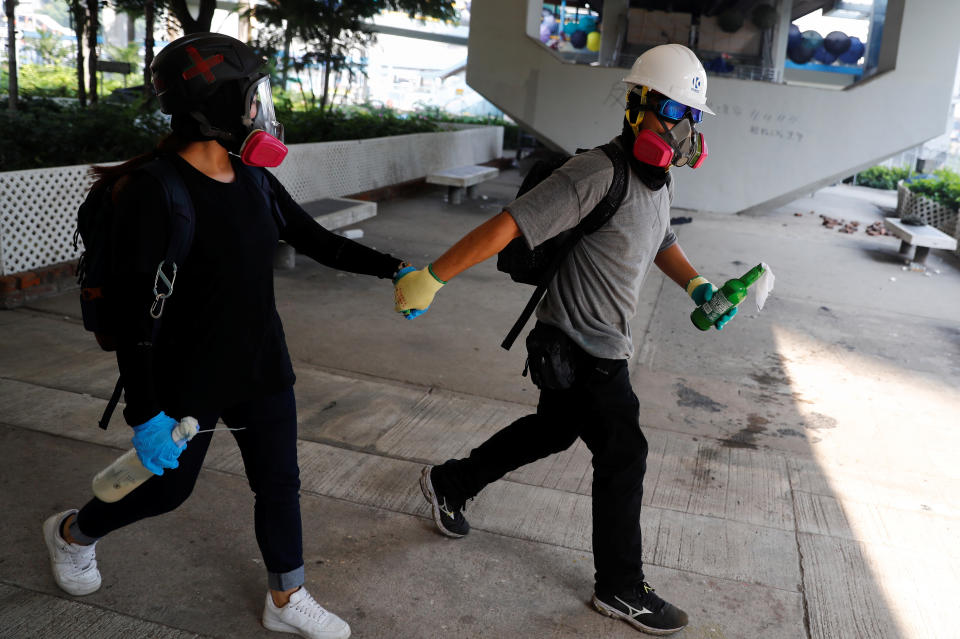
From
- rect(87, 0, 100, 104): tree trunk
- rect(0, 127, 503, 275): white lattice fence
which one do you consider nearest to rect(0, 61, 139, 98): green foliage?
rect(87, 0, 100, 104): tree trunk

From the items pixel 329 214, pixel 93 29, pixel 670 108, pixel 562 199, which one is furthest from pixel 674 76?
pixel 93 29

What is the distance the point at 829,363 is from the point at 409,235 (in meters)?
5.39

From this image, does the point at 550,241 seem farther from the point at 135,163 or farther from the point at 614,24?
the point at 614,24

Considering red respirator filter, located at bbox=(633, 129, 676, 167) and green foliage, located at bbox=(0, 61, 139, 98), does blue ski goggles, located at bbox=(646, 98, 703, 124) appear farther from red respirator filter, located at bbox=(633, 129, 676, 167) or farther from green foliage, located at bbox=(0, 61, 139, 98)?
green foliage, located at bbox=(0, 61, 139, 98)

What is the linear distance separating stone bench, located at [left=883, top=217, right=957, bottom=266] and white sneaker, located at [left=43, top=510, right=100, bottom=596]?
34.1 ft

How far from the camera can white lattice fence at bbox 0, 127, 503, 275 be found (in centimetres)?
595

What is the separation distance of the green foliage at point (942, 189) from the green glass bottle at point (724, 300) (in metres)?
11.7

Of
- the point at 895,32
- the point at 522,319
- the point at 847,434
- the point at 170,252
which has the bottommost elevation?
the point at 847,434

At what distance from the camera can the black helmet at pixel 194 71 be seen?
2.04 meters

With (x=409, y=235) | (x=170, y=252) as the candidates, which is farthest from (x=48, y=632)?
(x=409, y=235)

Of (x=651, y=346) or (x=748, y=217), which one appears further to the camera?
(x=748, y=217)

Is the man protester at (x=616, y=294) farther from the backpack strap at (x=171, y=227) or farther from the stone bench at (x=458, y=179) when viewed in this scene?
the stone bench at (x=458, y=179)

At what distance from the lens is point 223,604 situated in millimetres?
2635

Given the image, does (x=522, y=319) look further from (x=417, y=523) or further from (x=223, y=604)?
(x=223, y=604)
